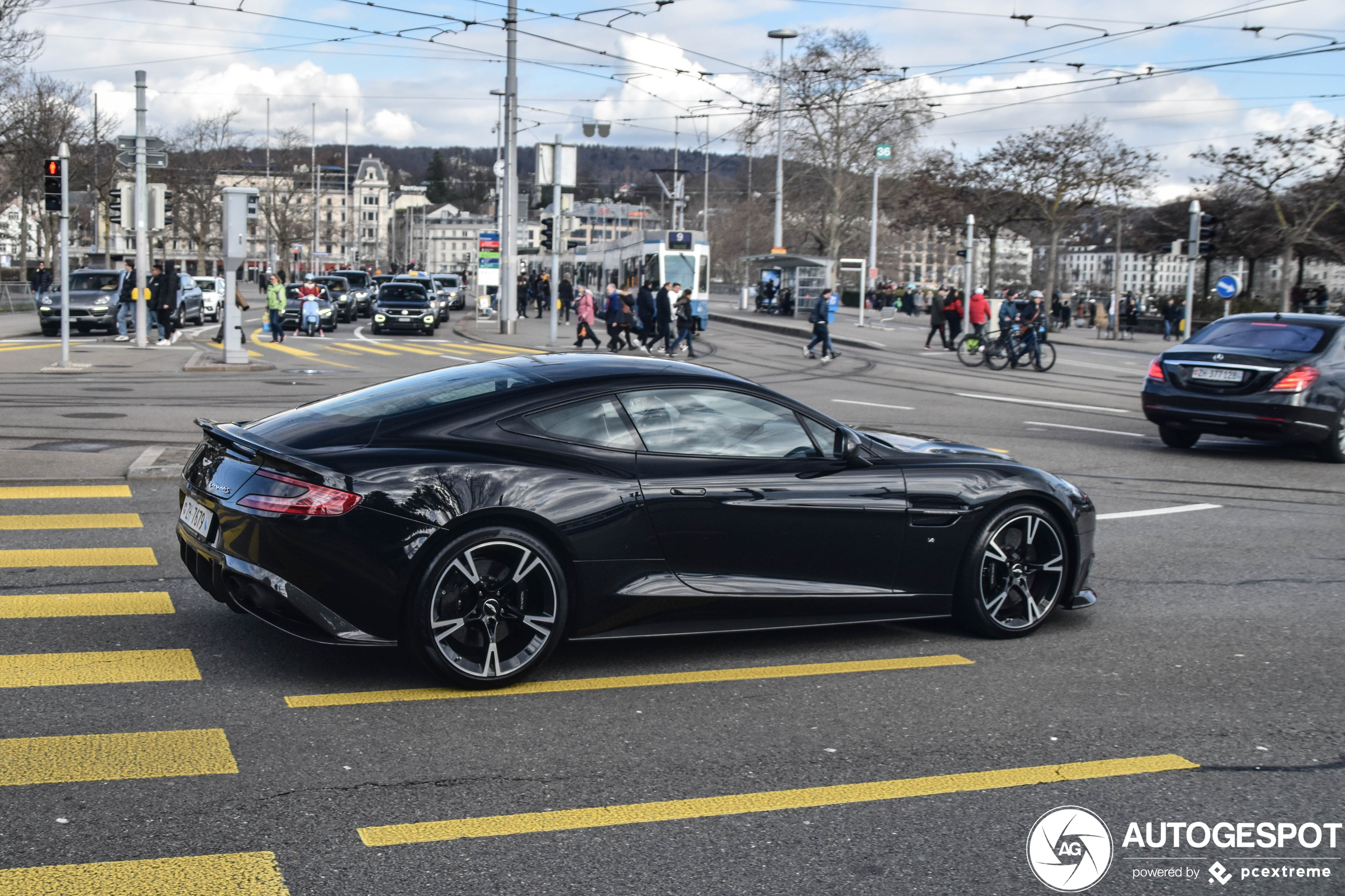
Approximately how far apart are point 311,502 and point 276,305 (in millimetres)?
29582

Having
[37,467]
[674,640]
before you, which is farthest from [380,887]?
[37,467]

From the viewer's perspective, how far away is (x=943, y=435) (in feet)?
48.7

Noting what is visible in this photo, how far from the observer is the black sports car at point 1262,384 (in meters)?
12.8

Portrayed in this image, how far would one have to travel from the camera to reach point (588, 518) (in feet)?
17.1

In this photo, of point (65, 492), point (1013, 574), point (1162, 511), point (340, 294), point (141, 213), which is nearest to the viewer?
point (1013, 574)

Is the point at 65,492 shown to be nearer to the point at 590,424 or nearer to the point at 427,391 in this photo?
the point at 427,391

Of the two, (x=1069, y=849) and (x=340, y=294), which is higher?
(x=340, y=294)

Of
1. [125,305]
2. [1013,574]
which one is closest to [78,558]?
[1013,574]

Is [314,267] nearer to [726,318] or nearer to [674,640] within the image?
[726,318]

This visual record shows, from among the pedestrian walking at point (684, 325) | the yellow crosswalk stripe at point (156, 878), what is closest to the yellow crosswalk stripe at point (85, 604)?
the yellow crosswalk stripe at point (156, 878)

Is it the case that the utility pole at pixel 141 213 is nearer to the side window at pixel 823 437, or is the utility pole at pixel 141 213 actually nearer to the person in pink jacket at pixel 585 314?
the person in pink jacket at pixel 585 314

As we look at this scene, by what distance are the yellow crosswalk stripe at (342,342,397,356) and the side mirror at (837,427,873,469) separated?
78.2 ft

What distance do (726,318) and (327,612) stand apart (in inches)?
2084

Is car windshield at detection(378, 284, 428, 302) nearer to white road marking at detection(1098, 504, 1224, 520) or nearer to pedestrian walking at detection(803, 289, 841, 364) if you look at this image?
pedestrian walking at detection(803, 289, 841, 364)
